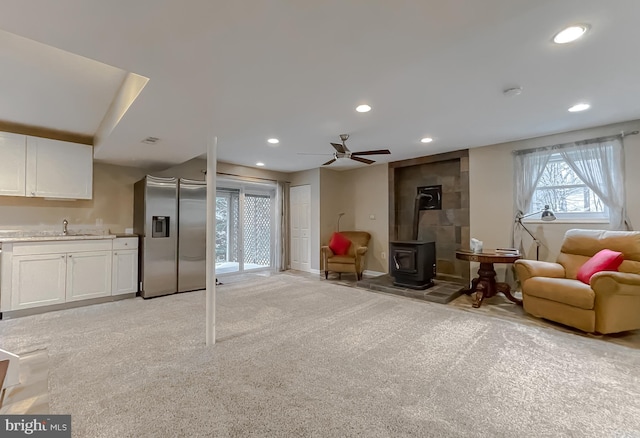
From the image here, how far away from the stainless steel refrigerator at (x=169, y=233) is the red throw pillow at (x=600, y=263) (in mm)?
5391

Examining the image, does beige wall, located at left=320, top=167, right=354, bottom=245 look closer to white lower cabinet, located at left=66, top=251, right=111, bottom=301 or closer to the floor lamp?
the floor lamp

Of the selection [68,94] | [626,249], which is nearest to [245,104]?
[68,94]

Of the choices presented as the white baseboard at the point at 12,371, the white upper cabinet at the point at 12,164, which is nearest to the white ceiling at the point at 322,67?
the white upper cabinet at the point at 12,164

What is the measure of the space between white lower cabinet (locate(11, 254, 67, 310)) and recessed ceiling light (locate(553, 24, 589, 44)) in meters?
5.67

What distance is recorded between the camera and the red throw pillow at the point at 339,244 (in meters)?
6.01

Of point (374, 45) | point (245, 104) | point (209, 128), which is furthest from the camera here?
point (209, 128)

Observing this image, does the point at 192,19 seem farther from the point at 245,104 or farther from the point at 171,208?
the point at 171,208

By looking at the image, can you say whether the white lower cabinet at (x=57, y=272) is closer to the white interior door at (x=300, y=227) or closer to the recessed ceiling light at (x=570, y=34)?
the white interior door at (x=300, y=227)

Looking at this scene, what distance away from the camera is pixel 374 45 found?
1905 mm

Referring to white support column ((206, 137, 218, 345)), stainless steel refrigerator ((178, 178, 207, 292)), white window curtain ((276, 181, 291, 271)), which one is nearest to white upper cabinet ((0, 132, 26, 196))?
stainless steel refrigerator ((178, 178, 207, 292))

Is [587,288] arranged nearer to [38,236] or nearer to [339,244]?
[339,244]

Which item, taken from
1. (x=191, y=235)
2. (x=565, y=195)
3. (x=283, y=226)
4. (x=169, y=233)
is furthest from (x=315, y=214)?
(x=565, y=195)

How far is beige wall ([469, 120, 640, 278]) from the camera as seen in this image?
354cm

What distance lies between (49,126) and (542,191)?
7206mm
